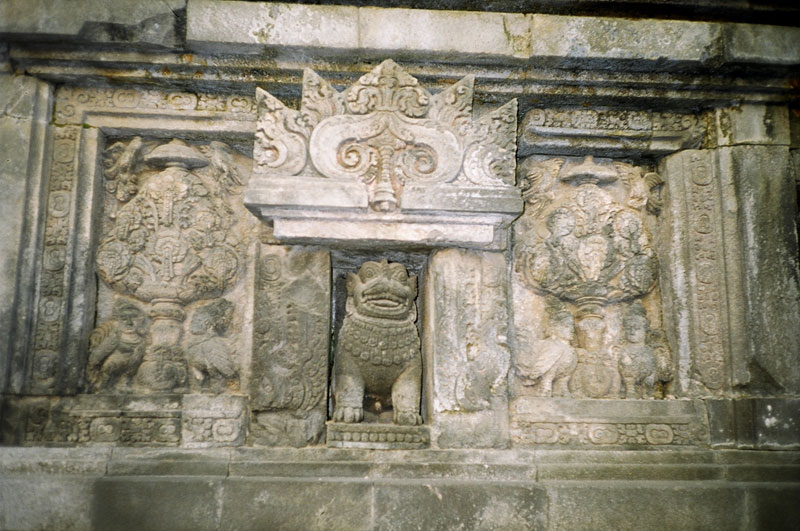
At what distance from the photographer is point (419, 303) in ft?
16.0

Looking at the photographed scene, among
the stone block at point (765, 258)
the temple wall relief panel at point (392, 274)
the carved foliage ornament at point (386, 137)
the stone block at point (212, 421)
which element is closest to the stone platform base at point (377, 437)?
the temple wall relief panel at point (392, 274)

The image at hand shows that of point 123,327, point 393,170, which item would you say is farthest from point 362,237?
point 123,327

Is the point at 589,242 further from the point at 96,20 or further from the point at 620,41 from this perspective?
the point at 96,20

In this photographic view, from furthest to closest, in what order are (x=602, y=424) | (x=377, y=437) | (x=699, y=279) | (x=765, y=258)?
(x=699, y=279) < (x=765, y=258) < (x=602, y=424) < (x=377, y=437)

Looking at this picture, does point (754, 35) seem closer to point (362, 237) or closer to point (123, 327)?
point (362, 237)

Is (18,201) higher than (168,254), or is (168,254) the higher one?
(18,201)

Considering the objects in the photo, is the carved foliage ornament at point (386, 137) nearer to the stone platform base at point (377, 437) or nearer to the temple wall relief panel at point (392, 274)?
the temple wall relief panel at point (392, 274)

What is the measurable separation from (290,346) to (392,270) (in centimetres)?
83

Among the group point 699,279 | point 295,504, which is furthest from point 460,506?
point 699,279

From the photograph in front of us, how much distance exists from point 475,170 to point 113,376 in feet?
8.82

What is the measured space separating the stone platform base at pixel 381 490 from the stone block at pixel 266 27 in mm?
2516

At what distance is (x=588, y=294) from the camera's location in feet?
15.5

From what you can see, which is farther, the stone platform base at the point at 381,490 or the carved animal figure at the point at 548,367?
the carved animal figure at the point at 548,367

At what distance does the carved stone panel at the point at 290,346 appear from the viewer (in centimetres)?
421
